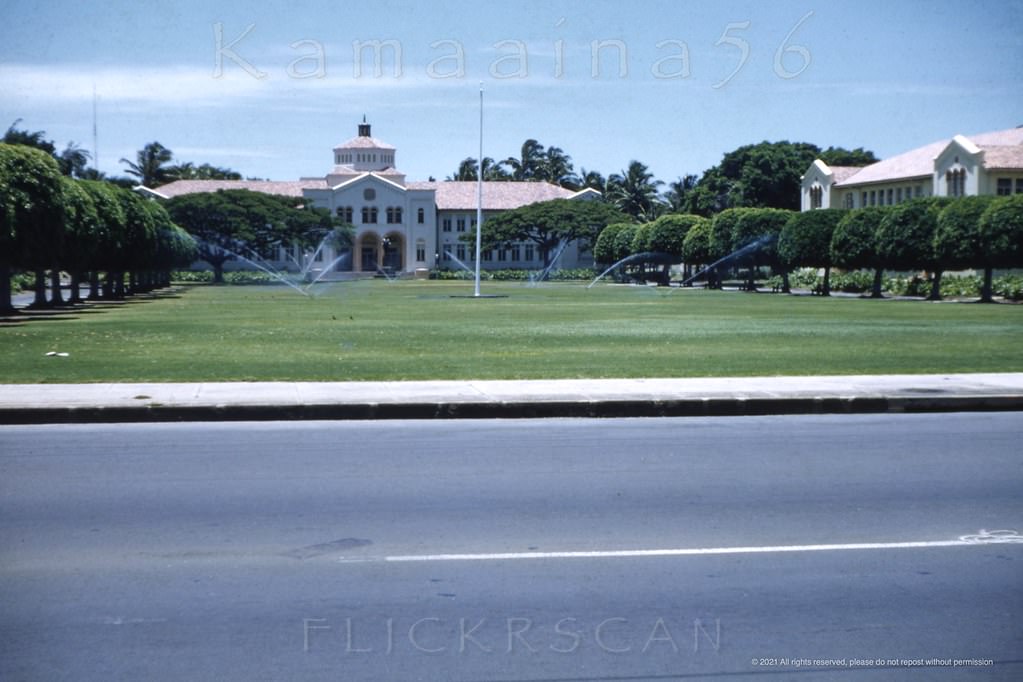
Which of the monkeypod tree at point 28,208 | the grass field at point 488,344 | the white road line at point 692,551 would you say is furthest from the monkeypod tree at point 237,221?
the white road line at point 692,551

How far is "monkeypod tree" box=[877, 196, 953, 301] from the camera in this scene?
209ft

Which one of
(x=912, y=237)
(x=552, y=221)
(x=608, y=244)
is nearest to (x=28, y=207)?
(x=912, y=237)

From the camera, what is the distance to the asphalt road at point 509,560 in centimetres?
555

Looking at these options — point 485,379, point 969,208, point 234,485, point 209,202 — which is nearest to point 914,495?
point 234,485

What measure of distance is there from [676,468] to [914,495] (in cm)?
202

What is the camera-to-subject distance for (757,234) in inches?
3273

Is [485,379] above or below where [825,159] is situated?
below

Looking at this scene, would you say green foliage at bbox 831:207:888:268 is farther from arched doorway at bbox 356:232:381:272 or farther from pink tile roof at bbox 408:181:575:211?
arched doorway at bbox 356:232:381:272

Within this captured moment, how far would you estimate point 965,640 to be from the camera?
5.75 metres

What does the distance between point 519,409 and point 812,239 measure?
207 feet

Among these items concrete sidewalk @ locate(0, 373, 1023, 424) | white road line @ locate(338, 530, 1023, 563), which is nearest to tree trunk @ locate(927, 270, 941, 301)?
concrete sidewalk @ locate(0, 373, 1023, 424)

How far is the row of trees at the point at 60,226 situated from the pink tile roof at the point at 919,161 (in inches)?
2027

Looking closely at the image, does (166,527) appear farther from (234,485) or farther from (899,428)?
(899,428)

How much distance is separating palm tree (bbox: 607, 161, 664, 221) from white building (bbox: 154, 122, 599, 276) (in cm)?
871
